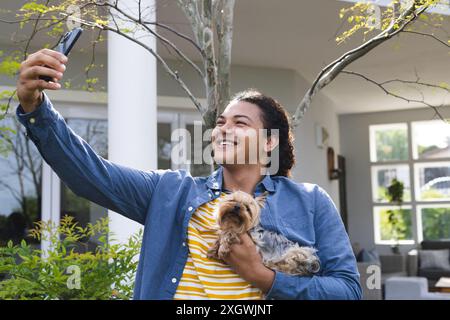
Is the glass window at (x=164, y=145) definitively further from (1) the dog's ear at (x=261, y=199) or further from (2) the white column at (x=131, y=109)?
(1) the dog's ear at (x=261, y=199)

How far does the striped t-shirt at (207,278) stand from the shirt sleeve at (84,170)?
0.16m

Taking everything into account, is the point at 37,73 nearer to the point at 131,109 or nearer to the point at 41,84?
the point at 41,84

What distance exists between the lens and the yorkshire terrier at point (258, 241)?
136cm

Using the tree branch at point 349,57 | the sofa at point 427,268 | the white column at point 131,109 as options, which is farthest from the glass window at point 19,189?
the sofa at point 427,268

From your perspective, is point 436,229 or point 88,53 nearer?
point 88,53

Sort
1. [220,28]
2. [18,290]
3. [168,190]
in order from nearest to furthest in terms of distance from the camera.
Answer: [168,190] → [18,290] → [220,28]

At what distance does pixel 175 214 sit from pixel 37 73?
19.8 inches

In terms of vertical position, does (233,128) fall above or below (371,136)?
below

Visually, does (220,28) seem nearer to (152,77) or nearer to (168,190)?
(168,190)

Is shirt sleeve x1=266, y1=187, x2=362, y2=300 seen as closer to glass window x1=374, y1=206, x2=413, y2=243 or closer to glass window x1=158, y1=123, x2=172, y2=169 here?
glass window x1=158, y1=123, x2=172, y2=169

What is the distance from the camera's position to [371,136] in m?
11.8

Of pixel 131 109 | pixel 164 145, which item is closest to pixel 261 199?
pixel 131 109

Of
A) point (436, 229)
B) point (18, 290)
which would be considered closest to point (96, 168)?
point (18, 290)
